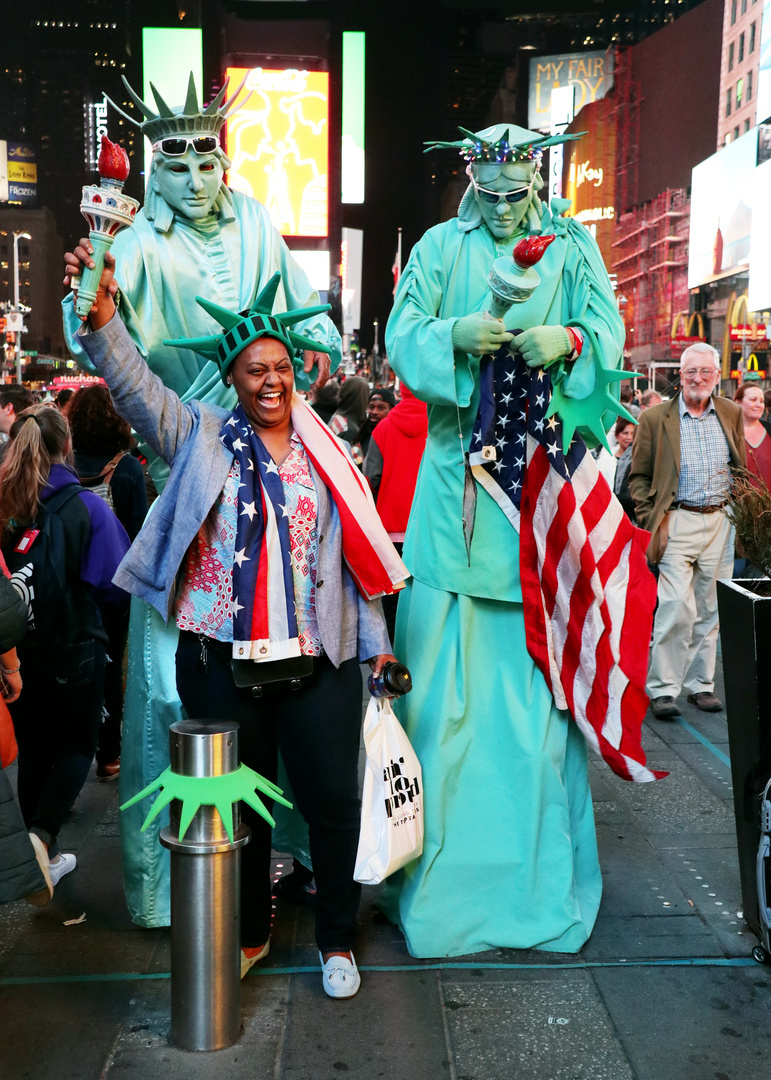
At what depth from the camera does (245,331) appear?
2.81 meters

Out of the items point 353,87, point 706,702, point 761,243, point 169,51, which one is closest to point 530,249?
point 706,702

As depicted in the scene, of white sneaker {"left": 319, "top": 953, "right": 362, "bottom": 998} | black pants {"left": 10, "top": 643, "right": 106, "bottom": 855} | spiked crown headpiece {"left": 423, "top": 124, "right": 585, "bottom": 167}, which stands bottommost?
white sneaker {"left": 319, "top": 953, "right": 362, "bottom": 998}

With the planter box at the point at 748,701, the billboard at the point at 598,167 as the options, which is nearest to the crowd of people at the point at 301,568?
the planter box at the point at 748,701

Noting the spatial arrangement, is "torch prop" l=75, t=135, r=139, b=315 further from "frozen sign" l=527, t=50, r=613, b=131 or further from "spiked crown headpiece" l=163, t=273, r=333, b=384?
"frozen sign" l=527, t=50, r=613, b=131

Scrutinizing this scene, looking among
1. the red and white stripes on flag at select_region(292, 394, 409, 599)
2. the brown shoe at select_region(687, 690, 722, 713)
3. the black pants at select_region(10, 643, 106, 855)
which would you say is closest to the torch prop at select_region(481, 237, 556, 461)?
the red and white stripes on flag at select_region(292, 394, 409, 599)

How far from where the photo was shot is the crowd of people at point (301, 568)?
2828 mm

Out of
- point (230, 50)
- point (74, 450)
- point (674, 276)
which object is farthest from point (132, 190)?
point (674, 276)

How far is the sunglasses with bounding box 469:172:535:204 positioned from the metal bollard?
1.81m

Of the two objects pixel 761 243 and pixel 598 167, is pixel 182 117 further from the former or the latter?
pixel 598 167

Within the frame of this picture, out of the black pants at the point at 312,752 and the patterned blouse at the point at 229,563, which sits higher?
the patterned blouse at the point at 229,563

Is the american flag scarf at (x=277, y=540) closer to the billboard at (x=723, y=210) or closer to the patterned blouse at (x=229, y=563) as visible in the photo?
the patterned blouse at (x=229, y=563)

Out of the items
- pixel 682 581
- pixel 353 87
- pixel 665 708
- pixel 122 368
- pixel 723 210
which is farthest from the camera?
pixel 723 210

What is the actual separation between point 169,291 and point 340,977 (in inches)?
85.7

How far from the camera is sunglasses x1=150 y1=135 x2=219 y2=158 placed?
10.9 ft
